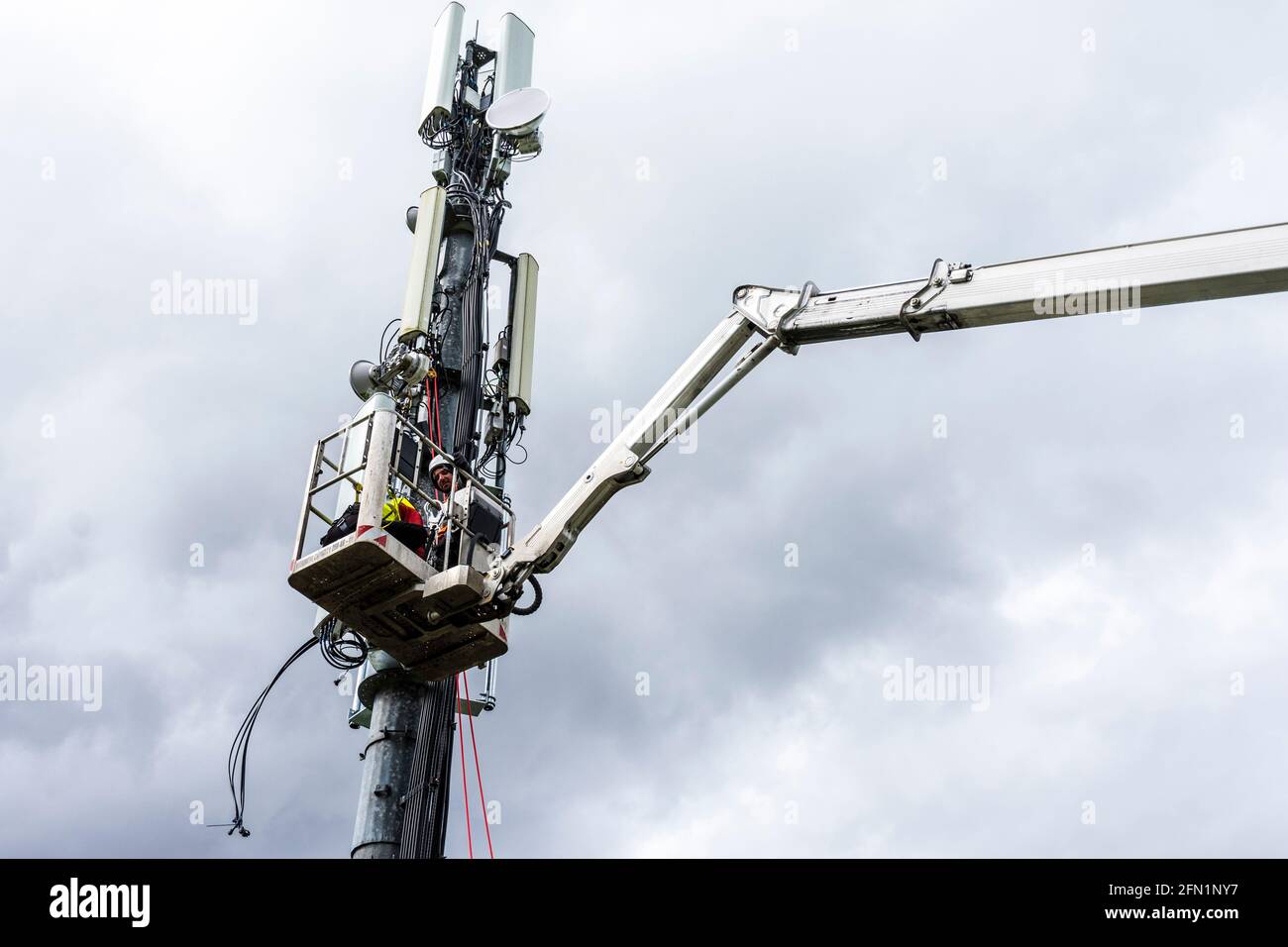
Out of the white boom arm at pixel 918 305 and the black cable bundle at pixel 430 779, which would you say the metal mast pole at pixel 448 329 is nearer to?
the black cable bundle at pixel 430 779

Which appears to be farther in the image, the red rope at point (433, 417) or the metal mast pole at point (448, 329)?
the red rope at point (433, 417)

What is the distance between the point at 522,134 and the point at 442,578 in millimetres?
10485

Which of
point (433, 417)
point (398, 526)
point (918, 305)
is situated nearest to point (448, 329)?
point (433, 417)

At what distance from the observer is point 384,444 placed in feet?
51.3

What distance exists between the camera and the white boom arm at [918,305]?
12.1 metres

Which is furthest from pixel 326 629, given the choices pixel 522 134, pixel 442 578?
pixel 522 134

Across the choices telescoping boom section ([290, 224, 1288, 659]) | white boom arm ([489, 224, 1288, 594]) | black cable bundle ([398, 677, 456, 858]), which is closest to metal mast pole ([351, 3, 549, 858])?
black cable bundle ([398, 677, 456, 858])

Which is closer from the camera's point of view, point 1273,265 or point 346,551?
point 1273,265

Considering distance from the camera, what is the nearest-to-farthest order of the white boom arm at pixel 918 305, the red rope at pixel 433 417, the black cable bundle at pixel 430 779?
the white boom arm at pixel 918 305
the black cable bundle at pixel 430 779
the red rope at pixel 433 417

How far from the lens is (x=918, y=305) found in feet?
44.9

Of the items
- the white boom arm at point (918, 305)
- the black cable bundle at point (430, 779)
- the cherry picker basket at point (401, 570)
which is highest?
the white boom arm at point (918, 305)

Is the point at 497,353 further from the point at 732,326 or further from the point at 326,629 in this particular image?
the point at 732,326

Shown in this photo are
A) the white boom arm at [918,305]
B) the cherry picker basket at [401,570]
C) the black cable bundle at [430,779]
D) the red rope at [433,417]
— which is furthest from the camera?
the red rope at [433,417]

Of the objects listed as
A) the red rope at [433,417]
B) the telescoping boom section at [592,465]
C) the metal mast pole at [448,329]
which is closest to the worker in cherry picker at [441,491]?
the telescoping boom section at [592,465]
